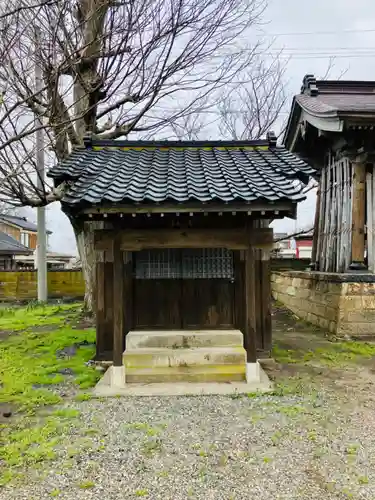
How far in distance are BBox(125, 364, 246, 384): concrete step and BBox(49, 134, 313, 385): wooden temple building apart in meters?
0.01

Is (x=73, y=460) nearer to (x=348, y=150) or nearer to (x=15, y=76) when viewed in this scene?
(x=15, y=76)

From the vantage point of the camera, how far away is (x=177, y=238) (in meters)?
5.54

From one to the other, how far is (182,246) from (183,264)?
785mm

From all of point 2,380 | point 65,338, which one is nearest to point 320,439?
point 2,380

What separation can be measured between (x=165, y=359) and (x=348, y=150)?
6.44 meters

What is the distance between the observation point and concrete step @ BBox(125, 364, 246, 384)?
568cm

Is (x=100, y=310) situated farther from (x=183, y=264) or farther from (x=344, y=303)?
(x=344, y=303)

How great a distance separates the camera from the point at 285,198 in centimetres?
510

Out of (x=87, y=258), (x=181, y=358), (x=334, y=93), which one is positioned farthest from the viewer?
(x=334, y=93)

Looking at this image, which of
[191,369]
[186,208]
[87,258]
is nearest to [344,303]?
[191,369]

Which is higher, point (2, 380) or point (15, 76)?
point (15, 76)

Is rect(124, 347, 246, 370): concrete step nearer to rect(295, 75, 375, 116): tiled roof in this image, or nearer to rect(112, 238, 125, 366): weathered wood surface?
rect(112, 238, 125, 366): weathered wood surface

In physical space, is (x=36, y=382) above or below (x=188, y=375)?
below

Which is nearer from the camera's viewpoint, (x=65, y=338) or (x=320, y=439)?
(x=320, y=439)
